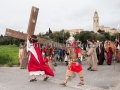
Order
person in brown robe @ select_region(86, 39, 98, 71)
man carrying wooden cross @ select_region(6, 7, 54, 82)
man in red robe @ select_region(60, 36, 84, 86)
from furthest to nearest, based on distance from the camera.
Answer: person in brown robe @ select_region(86, 39, 98, 71) → man carrying wooden cross @ select_region(6, 7, 54, 82) → man in red robe @ select_region(60, 36, 84, 86)

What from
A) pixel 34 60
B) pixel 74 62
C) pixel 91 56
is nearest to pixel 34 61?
A: pixel 34 60

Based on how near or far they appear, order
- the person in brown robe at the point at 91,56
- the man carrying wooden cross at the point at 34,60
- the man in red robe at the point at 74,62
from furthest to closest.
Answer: the person in brown robe at the point at 91,56, the man carrying wooden cross at the point at 34,60, the man in red robe at the point at 74,62

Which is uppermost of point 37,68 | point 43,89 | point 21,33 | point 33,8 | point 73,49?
point 33,8

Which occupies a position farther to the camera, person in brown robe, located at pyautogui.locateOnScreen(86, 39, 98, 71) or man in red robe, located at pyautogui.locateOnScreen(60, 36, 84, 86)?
person in brown robe, located at pyautogui.locateOnScreen(86, 39, 98, 71)

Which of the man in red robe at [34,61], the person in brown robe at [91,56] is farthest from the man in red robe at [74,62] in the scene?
the person in brown robe at [91,56]

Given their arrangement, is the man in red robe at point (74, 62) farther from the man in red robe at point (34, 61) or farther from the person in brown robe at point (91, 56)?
the person in brown robe at point (91, 56)

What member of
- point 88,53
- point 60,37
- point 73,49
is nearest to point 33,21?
point 73,49

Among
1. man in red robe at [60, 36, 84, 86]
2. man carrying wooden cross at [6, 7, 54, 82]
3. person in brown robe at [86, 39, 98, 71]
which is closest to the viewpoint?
man in red robe at [60, 36, 84, 86]

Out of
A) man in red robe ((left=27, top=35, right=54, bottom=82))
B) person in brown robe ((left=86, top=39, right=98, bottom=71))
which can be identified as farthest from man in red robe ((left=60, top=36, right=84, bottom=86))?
person in brown robe ((left=86, top=39, right=98, bottom=71))

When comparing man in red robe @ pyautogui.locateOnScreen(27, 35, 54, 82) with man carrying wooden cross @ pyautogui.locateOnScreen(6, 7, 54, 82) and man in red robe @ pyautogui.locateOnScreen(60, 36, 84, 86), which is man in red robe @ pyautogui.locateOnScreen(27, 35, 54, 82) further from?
man in red robe @ pyautogui.locateOnScreen(60, 36, 84, 86)

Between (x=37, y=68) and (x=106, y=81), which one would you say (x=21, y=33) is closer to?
(x=37, y=68)

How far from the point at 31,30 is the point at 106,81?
11.5 feet

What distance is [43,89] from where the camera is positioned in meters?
7.06

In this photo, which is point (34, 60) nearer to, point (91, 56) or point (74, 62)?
point (74, 62)
